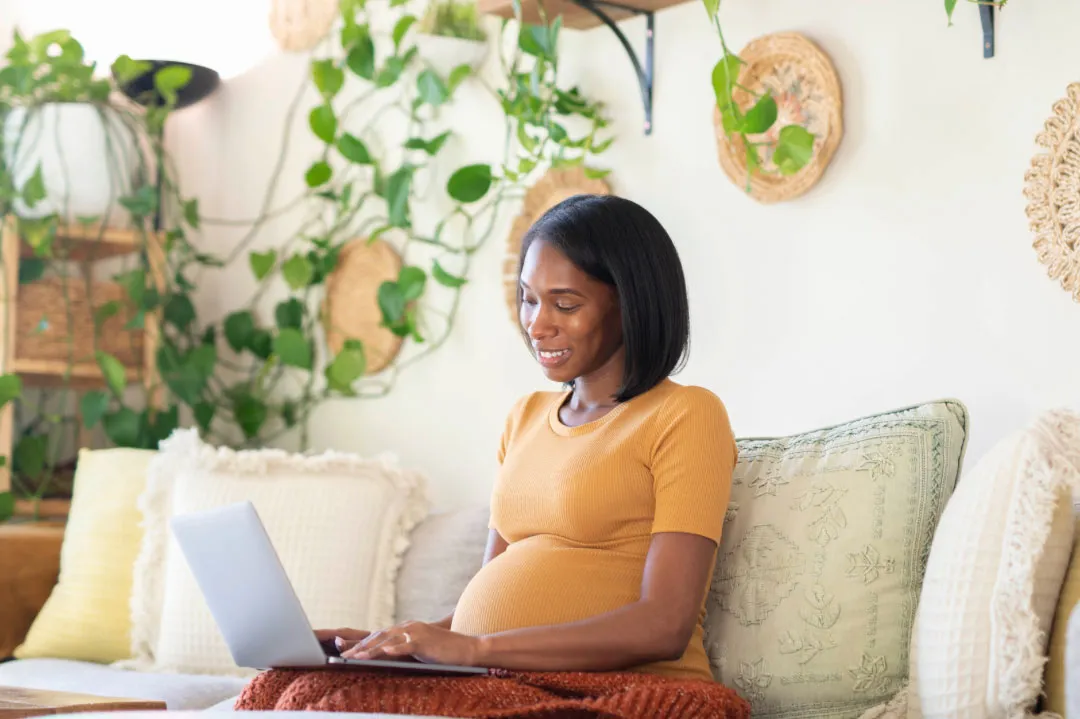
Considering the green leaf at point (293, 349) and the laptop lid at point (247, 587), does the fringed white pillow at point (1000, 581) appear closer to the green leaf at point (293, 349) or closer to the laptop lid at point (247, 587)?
the laptop lid at point (247, 587)

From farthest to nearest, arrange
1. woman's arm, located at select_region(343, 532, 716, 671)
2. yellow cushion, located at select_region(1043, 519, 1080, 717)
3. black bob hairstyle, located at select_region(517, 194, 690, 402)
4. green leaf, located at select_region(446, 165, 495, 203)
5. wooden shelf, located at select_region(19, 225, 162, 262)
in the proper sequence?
wooden shelf, located at select_region(19, 225, 162, 262) → green leaf, located at select_region(446, 165, 495, 203) → black bob hairstyle, located at select_region(517, 194, 690, 402) → woman's arm, located at select_region(343, 532, 716, 671) → yellow cushion, located at select_region(1043, 519, 1080, 717)

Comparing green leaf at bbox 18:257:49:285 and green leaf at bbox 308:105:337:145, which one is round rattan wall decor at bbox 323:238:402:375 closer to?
green leaf at bbox 308:105:337:145

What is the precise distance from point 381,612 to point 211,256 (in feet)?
4.64

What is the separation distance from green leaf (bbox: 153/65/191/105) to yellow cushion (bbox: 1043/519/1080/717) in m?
2.44

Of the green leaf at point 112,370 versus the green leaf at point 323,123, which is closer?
the green leaf at point 323,123

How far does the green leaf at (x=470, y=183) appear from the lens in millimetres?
2703

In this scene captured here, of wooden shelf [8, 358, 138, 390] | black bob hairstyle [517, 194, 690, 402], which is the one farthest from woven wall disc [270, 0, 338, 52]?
black bob hairstyle [517, 194, 690, 402]

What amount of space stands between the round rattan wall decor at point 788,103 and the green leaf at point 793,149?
0.03 meters

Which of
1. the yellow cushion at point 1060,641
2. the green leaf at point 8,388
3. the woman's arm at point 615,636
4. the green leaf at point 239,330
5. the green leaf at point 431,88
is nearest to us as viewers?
the yellow cushion at point 1060,641

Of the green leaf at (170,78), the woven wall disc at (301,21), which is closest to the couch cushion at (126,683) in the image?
the green leaf at (170,78)

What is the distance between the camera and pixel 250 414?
326 cm

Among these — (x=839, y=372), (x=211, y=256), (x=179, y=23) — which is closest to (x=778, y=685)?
(x=839, y=372)

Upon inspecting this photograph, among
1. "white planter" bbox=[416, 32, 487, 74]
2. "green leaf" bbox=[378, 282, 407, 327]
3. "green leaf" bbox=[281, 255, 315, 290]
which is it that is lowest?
"green leaf" bbox=[378, 282, 407, 327]

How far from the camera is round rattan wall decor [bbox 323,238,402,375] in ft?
9.95
